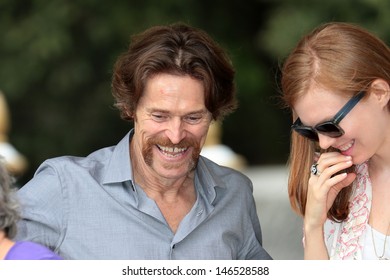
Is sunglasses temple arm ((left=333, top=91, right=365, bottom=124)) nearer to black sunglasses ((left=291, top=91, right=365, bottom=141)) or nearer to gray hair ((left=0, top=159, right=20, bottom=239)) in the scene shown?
black sunglasses ((left=291, top=91, right=365, bottom=141))

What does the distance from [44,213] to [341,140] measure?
3.08 ft

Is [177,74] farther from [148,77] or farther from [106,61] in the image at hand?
[106,61]

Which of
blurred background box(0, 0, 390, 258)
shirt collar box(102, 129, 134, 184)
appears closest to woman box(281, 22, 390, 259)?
shirt collar box(102, 129, 134, 184)

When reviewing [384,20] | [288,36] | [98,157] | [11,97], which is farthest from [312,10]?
[98,157]

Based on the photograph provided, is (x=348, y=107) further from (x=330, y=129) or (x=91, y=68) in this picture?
(x=91, y=68)

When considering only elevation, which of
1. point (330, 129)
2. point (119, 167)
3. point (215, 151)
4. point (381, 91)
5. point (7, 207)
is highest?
point (381, 91)

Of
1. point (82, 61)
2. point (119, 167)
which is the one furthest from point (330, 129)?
point (82, 61)

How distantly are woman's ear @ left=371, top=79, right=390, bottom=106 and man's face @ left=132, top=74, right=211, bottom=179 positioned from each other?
563 mm

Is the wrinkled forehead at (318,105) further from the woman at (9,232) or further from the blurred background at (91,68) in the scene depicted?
the blurred background at (91,68)

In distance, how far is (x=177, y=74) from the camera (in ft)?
10.2

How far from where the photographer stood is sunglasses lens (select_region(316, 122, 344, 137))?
2855 mm

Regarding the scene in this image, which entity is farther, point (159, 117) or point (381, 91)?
point (159, 117)

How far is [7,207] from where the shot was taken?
2484 mm

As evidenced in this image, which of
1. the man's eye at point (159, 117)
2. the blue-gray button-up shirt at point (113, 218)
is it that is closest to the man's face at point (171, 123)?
the man's eye at point (159, 117)
